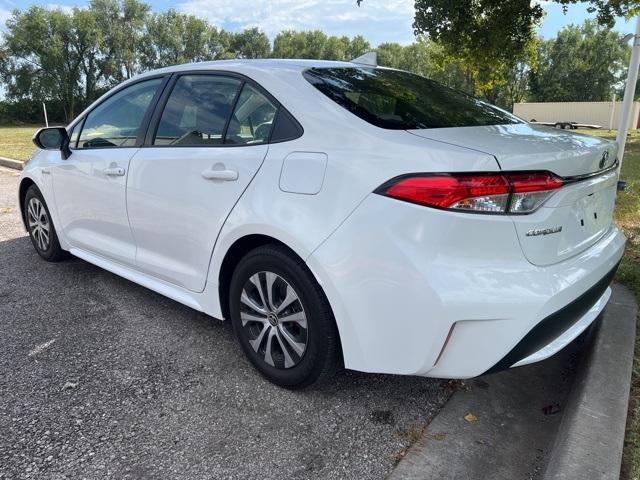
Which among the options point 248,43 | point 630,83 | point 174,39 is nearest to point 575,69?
point 248,43

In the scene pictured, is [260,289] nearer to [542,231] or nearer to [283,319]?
[283,319]

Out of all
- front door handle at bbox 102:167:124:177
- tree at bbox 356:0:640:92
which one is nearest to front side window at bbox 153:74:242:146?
front door handle at bbox 102:167:124:177

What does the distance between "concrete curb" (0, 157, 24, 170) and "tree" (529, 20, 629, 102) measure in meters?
54.6

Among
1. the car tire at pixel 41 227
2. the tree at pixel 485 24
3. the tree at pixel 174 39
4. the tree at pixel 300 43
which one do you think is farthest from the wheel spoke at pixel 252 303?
the tree at pixel 300 43

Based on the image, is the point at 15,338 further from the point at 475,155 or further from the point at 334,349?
the point at 475,155

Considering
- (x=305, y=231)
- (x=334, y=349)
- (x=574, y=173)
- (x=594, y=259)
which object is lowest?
(x=334, y=349)

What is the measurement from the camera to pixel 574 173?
2141 mm

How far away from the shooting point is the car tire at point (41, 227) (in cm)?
434

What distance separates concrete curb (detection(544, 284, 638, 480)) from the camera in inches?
74.4

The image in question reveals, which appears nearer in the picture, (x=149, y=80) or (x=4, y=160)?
(x=149, y=80)

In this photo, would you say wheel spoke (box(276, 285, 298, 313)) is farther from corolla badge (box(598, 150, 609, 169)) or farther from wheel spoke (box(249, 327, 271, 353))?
corolla badge (box(598, 150, 609, 169))

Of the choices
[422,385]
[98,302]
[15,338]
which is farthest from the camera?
[98,302]

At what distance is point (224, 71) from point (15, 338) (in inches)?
84.7

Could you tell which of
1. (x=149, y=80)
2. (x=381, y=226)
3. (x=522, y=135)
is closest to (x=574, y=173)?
(x=522, y=135)
